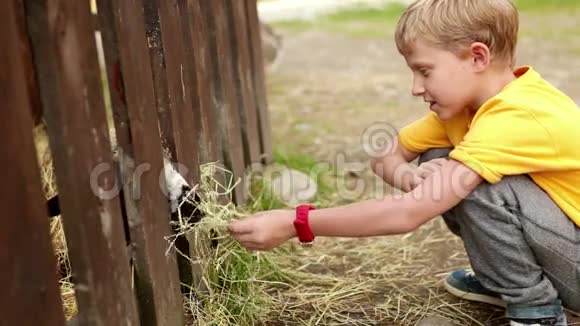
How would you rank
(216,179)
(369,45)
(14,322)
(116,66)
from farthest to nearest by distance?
(369,45) → (216,179) → (116,66) → (14,322)

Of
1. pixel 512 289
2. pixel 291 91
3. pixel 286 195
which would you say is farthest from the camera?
pixel 291 91

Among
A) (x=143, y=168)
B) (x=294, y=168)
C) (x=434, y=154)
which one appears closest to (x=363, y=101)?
(x=294, y=168)

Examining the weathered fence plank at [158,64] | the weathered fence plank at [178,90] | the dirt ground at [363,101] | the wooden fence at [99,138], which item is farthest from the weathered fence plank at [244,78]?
the weathered fence plank at [158,64]

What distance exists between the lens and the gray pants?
2.17 meters

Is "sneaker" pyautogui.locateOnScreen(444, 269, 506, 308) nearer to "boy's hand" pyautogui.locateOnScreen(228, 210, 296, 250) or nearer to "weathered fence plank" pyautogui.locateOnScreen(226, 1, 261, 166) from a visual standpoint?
"boy's hand" pyautogui.locateOnScreen(228, 210, 296, 250)

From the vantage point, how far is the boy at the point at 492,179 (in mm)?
2109

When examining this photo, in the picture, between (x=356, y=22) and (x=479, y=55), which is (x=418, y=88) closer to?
(x=479, y=55)

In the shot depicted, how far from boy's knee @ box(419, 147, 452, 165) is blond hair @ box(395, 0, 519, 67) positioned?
0.36m

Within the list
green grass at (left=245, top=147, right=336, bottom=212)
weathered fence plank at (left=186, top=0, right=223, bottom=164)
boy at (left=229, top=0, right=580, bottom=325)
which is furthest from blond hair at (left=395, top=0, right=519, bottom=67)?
green grass at (left=245, top=147, right=336, bottom=212)

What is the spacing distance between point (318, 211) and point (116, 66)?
633mm

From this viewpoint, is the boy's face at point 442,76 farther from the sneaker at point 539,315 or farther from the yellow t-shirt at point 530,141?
the sneaker at point 539,315

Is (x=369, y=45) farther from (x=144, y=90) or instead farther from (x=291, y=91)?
(x=144, y=90)

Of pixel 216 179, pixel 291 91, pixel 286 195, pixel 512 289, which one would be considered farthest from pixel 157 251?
pixel 291 91

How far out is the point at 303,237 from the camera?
7.11ft
